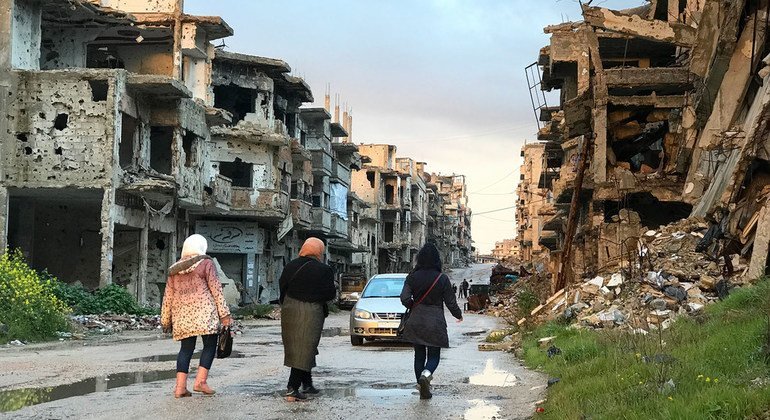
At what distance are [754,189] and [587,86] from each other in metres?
15.8

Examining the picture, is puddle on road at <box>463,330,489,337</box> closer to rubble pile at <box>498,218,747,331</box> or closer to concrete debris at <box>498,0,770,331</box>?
concrete debris at <box>498,0,770,331</box>

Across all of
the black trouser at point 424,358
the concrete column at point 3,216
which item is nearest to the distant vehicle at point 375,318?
the black trouser at point 424,358

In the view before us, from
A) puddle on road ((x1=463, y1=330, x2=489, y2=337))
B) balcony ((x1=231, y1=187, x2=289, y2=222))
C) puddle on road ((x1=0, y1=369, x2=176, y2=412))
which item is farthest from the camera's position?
balcony ((x1=231, y1=187, x2=289, y2=222))

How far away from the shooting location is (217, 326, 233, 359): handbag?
9.55m

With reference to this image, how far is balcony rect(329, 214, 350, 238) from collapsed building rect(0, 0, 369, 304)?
8.84 feet

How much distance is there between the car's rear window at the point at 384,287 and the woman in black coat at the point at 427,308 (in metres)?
9.65

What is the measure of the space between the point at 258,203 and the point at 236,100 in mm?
7326

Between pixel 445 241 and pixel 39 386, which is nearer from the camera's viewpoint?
pixel 39 386

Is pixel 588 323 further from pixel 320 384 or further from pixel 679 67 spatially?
pixel 679 67

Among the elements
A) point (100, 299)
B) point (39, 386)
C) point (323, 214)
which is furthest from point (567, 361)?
point (323, 214)

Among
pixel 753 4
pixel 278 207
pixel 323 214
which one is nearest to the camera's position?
pixel 753 4

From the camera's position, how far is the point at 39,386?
10539mm

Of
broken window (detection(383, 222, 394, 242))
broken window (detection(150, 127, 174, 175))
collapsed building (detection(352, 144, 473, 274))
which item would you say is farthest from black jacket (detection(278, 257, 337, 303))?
broken window (detection(383, 222, 394, 242))

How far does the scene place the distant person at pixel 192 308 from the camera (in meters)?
9.43
